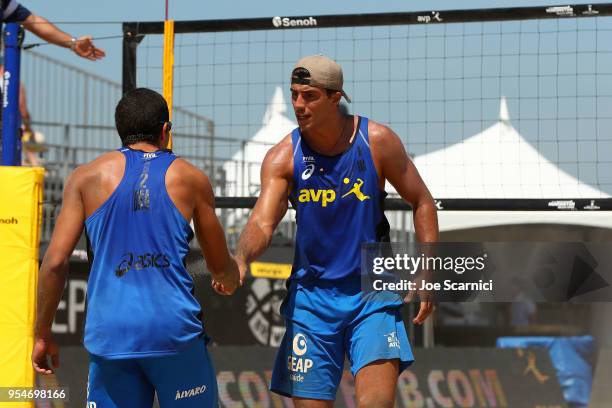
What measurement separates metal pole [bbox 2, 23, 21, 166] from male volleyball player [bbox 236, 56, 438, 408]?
7.42 feet

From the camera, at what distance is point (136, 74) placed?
269 inches

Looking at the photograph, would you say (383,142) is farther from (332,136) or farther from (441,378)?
(441,378)

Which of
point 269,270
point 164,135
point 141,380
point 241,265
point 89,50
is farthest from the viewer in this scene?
point 269,270

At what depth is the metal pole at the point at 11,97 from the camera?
6691mm

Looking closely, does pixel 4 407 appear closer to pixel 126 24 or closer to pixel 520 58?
pixel 126 24

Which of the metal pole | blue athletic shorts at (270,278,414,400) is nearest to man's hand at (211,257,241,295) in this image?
blue athletic shorts at (270,278,414,400)

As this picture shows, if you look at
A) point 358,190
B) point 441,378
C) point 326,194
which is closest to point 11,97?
point 326,194

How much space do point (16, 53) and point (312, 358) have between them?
10.1 feet

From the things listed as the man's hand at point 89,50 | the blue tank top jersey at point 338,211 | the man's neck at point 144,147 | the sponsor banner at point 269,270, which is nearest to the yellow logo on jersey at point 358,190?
the blue tank top jersey at point 338,211

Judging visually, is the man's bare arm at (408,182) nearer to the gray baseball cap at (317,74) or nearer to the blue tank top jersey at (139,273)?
the gray baseball cap at (317,74)

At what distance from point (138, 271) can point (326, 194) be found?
50.6 inches

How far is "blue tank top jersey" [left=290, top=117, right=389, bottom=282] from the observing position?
5023 millimetres

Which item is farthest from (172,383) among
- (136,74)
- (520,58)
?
(520,58)

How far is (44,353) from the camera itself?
4.21 metres
